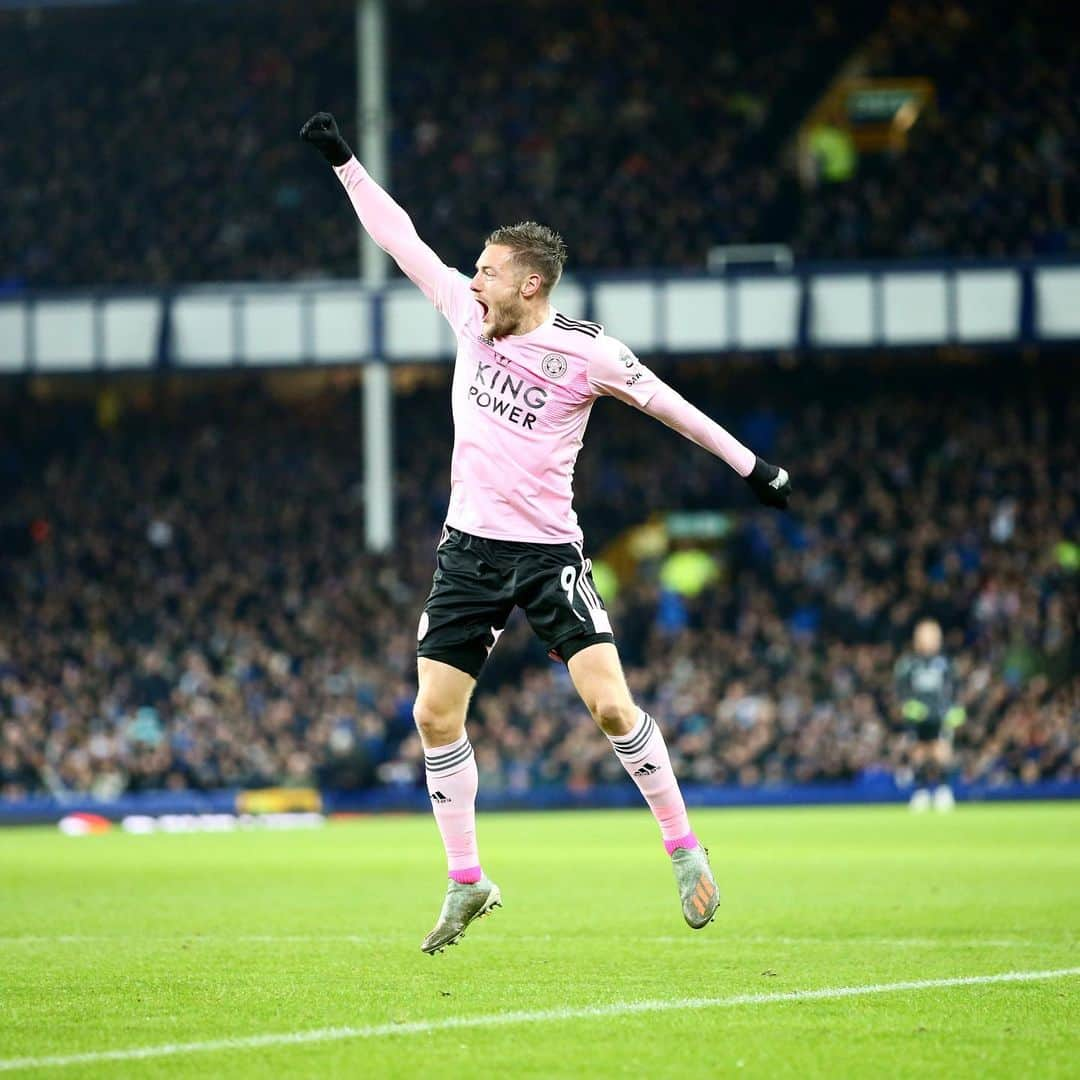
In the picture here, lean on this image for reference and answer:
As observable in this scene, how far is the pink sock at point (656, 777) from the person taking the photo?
835cm

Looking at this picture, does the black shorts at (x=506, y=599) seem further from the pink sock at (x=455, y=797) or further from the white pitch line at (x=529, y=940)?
the white pitch line at (x=529, y=940)

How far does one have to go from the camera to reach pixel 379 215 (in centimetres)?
874

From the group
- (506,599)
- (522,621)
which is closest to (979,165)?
(522,621)

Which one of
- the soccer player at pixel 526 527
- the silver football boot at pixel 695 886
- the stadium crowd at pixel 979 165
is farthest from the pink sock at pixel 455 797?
the stadium crowd at pixel 979 165

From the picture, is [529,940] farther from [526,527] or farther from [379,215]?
[379,215]

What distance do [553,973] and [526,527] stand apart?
5.87 feet

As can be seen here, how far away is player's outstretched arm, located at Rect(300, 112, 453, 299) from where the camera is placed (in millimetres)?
8641

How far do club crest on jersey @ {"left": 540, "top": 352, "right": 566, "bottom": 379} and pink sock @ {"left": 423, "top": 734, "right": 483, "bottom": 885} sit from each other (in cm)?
155

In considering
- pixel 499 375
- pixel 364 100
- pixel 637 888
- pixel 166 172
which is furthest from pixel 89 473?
pixel 499 375

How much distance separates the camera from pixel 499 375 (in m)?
8.35

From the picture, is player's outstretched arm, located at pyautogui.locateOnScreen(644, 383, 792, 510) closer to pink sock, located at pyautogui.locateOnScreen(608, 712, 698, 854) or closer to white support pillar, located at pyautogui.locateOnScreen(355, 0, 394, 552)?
pink sock, located at pyautogui.locateOnScreen(608, 712, 698, 854)

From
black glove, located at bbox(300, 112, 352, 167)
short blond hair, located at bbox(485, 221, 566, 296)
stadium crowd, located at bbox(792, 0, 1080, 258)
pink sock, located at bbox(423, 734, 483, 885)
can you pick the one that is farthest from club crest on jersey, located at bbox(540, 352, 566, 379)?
stadium crowd, located at bbox(792, 0, 1080, 258)

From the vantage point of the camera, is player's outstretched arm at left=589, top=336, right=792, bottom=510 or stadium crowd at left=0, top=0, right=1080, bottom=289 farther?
stadium crowd at left=0, top=0, right=1080, bottom=289

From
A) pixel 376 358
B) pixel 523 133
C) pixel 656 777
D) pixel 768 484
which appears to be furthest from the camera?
pixel 523 133
